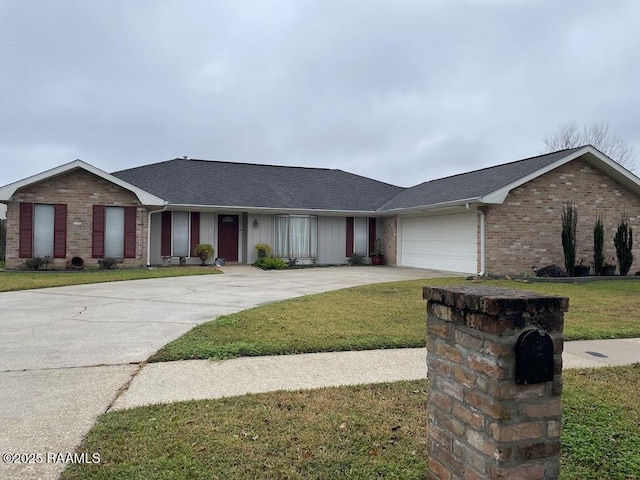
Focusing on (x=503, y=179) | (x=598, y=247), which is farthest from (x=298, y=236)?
(x=598, y=247)

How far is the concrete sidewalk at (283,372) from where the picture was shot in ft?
12.6

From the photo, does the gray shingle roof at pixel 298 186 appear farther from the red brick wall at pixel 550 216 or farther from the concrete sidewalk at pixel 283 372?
the concrete sidewalk at pixel 283 372

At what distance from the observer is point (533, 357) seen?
6.24 ft

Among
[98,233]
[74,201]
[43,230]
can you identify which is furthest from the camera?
[98,233]

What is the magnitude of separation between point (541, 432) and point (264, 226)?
1841 cm

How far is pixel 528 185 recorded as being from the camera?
15.0 metres

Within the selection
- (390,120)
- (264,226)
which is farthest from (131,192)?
(390,120)

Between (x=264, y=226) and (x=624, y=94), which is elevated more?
(x=624, y=94)

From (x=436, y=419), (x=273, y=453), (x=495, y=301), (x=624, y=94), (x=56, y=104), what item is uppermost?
(x=624, y=94)

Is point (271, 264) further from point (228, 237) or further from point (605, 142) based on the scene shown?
point (605, 142)

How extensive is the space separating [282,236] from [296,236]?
0.66 m

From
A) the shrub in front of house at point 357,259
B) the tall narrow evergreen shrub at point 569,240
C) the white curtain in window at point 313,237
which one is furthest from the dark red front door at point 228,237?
the tall narrow evergreen shrub at point 569,240

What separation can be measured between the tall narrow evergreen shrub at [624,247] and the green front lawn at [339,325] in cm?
573

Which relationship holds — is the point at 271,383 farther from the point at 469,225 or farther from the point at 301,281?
the point at 469,225
